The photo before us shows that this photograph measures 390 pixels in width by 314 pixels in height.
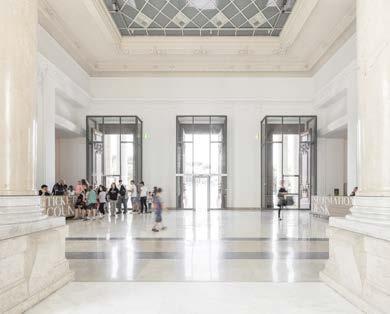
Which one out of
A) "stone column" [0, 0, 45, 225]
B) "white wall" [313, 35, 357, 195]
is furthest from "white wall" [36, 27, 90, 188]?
"white wall" [313, 35, 357, 195]

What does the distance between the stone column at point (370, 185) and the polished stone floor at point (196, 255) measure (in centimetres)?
110

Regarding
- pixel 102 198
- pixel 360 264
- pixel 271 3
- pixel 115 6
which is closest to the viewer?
pixel 360 264

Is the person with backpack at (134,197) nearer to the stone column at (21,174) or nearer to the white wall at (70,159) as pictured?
the white wall at (70,159)

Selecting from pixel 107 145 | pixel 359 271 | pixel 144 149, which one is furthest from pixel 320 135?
pixel 359 271

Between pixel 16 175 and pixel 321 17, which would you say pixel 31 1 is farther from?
pixel 321 17

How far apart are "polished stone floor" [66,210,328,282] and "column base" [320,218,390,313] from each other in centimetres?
72

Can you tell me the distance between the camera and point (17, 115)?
Result: 475cm

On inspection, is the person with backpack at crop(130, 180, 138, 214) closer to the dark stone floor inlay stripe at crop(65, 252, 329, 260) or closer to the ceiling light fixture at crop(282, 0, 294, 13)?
→ the ceiling light fixture at crop(282, 0, 294, 13)

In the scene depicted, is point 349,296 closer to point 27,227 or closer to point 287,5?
point 27,227

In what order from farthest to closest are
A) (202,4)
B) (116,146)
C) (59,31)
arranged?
(116,146)
(202,4)
(59,31)

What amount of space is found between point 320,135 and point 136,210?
38.4 ft

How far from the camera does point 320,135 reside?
2423 cm

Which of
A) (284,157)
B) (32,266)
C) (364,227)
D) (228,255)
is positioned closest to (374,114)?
(364,227)

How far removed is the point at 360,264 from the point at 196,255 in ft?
12.3
